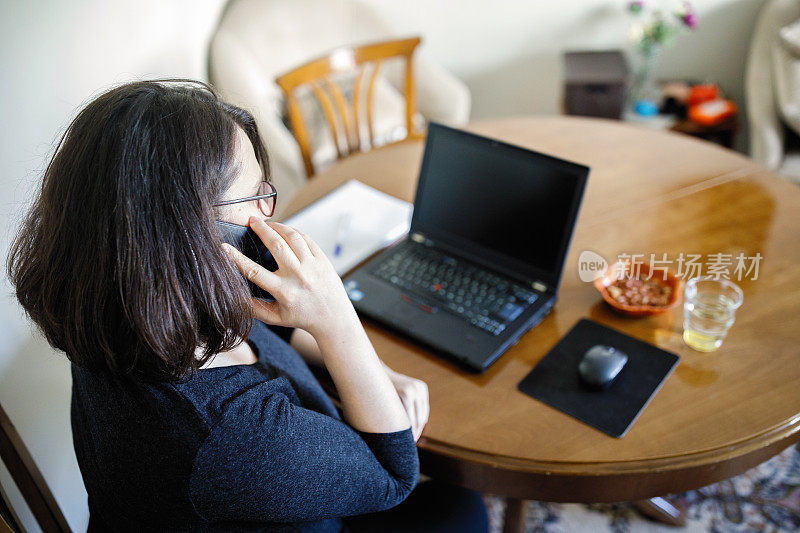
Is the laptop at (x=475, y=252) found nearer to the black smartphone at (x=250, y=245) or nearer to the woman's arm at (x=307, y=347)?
the woman's arm at (x=307, y=347)

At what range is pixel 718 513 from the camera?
62.4 inches

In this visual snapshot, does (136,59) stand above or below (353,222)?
above

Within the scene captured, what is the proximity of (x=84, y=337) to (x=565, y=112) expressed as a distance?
239 centimetres

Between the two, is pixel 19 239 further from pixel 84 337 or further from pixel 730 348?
pixel 730 348

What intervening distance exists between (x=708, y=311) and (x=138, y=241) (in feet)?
2.96

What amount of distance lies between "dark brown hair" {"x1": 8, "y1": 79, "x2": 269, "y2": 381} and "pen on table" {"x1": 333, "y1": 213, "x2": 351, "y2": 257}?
0.57m

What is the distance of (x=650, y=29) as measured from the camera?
259 cm

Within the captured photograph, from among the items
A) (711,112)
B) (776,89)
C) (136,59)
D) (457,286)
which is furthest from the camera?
(711,112)

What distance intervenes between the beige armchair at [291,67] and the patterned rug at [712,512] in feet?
4.41

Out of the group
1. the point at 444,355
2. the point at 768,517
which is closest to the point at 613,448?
the point at 444,355

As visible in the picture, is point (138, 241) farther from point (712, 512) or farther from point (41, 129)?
point (712, 512)

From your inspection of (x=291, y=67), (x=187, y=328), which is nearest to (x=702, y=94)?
(x=291, y=67)

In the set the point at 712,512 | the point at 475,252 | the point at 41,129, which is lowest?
the point at 712,512

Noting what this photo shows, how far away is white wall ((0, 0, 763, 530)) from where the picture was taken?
1.09 m
